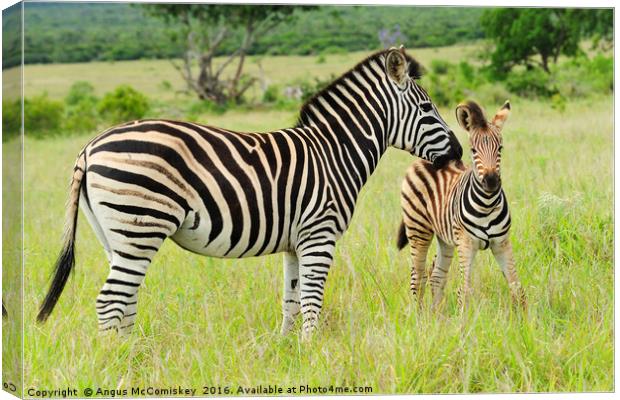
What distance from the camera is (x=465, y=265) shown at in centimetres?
565

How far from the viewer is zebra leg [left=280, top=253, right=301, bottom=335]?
18.4 feet

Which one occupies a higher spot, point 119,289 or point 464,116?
point 464,116

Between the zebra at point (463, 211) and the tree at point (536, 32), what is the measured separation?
0.76 metres

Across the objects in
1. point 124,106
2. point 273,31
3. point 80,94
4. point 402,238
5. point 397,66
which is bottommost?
point 402,238

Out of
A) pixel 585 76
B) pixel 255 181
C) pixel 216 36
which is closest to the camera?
pixel 255 181

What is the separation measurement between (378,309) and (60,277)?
1.95m

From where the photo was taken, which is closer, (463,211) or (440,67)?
(463,211)

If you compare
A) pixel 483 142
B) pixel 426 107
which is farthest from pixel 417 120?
pixel 483 142

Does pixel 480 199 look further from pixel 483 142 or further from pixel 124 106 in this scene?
pixel 124 106

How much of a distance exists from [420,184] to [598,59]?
1.52 meters

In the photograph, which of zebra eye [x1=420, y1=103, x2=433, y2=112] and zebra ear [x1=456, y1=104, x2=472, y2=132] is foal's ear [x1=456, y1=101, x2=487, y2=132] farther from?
zebra eye [x1=420, y1=103, x2=433, y2=112]

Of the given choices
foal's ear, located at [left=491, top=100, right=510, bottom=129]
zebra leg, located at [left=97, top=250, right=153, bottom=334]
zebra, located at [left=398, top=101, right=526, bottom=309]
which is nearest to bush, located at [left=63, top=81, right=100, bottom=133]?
zebra leg, located at [left=97, top=250, right=153, bottom=334]

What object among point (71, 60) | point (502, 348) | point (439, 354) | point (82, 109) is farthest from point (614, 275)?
point (82, 109)

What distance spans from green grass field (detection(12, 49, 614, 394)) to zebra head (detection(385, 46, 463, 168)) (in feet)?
1.54
